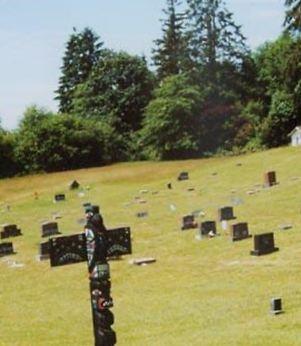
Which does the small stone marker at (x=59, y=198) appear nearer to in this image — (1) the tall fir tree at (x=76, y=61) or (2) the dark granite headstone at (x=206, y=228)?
(2) the dark granite headstone at (x=206, y=228)

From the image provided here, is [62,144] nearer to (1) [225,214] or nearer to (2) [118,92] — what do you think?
(2) [118,92]

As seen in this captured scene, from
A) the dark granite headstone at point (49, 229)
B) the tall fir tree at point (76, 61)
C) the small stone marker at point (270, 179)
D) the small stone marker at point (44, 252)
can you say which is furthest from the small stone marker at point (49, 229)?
the tall fir tree at point (76, 61)

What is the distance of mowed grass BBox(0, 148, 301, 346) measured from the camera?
15625 millimetres

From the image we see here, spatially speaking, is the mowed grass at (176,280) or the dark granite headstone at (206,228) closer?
the mowed grass at (176,280)

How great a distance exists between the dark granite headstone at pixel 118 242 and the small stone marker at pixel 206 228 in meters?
15.7

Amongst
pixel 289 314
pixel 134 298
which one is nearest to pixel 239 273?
pixel 134 298

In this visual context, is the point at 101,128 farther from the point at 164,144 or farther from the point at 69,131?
the point at 164,144

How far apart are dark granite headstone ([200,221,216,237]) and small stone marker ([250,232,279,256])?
449 cm

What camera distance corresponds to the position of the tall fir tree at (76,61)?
94500 millimetres

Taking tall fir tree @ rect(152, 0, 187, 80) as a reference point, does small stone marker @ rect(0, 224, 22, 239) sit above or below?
below

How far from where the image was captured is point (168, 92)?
7200cm

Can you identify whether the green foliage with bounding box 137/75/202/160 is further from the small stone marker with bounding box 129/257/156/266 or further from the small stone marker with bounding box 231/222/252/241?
the small stone marker with bounding box 129/257/156/266

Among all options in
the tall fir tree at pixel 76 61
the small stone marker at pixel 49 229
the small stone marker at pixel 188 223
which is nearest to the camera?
the small stone marker at pixel 188 223

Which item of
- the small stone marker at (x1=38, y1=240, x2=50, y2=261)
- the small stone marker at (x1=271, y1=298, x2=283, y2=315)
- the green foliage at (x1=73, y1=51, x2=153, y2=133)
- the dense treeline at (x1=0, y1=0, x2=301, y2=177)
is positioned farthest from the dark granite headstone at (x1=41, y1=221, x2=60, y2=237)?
the green foliage at (x1=73, y1=51, x2=153, y2=133)
